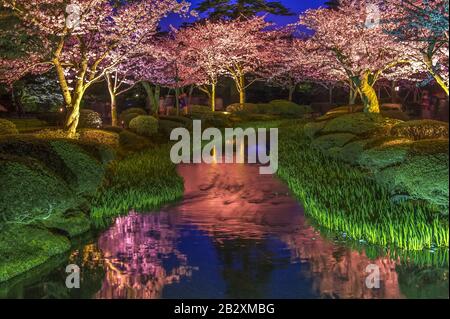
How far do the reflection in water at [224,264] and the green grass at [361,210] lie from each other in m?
0.49

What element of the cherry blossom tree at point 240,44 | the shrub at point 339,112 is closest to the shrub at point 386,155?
the shrub at point 339,112

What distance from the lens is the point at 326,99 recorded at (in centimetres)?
5369

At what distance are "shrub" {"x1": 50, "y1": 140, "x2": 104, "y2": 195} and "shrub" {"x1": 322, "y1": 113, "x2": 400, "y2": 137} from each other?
969 cm

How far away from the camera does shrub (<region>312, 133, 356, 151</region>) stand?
1756 centimetres

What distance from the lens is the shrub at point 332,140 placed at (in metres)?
17.6

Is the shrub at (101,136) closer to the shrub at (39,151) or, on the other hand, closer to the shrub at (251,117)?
the shrub at (39,151)

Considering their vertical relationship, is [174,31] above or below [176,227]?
above

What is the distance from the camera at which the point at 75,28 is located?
55.9 feet

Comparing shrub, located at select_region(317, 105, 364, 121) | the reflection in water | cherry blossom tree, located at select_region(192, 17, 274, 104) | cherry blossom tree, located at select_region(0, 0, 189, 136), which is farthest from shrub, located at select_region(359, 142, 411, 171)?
cherry blossom tree, located at select_region(192, 17, 274, 104)
